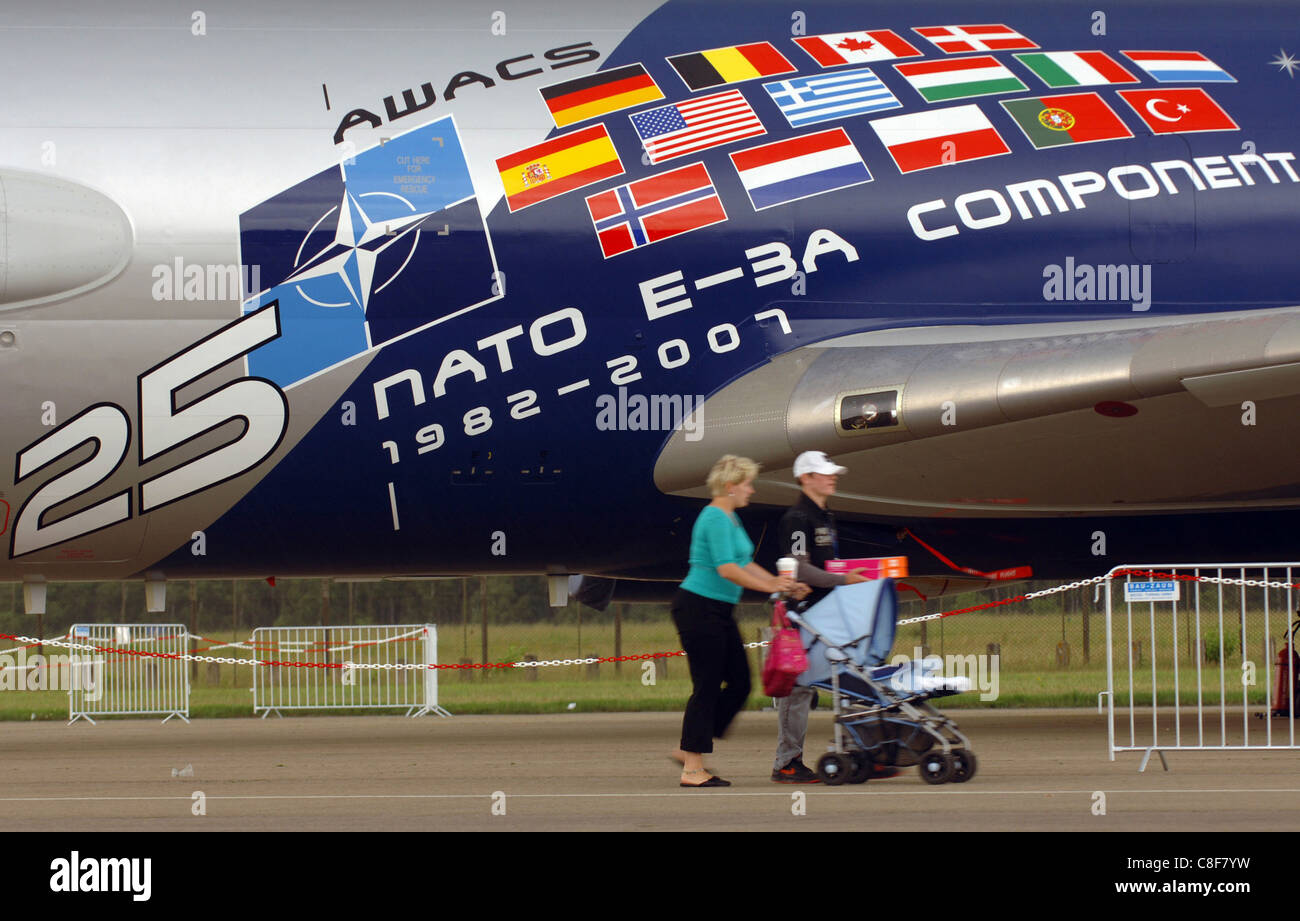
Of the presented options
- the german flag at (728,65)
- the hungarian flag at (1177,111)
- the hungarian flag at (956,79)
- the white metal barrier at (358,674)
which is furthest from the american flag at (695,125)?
the white metal barrier at (358,674)

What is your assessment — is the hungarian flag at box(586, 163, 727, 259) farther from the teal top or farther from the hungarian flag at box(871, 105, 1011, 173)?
the teal top

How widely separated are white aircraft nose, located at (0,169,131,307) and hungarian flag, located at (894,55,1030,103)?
220 inches

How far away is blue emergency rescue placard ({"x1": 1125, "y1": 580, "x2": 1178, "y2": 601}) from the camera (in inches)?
345

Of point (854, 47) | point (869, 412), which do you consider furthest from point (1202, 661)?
point (854, 47)

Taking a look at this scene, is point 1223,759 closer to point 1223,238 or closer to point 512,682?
point 1223,238

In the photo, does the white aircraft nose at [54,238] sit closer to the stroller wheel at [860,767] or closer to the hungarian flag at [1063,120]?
the stroller wheel at [860,767]

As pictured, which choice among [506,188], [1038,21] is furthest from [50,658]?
[1038,21]

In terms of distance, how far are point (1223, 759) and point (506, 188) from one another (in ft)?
19.3

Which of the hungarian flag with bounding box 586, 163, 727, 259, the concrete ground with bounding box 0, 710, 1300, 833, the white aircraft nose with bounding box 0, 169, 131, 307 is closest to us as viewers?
the concrete ground with bounding box 0, 710, 1300, 833

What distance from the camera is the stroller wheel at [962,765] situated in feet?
25.6

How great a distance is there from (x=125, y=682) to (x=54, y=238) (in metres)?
9.41

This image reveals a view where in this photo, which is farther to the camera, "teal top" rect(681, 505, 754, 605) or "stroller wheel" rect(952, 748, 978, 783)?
"stroller wheel" rect(952, 748, 978, 783)

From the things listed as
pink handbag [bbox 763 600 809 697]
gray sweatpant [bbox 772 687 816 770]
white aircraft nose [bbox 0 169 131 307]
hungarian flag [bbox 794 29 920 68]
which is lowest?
gray sweatpant [bbox 772 687 816 770]

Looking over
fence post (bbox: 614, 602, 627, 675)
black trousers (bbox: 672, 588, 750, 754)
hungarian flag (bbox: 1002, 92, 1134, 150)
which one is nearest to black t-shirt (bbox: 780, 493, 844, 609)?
black trousers (bbox: 672, 588, 750, 754)
